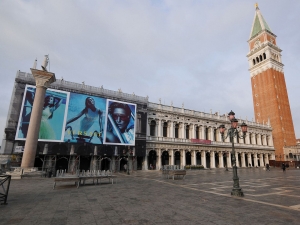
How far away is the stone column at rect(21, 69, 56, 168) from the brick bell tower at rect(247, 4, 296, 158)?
187ft

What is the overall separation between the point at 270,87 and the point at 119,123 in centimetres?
4890

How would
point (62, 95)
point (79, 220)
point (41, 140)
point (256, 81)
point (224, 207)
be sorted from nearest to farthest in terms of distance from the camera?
point (79, 220), point (224, 207), point (41, 140), point (62, 95), point (256, 81)

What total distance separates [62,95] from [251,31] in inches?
2733

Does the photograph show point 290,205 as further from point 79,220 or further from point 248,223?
point 79,220

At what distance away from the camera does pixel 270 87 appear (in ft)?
176

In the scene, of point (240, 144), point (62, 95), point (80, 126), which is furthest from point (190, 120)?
point (62, 95)

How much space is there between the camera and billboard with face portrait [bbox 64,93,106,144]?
25.3 m

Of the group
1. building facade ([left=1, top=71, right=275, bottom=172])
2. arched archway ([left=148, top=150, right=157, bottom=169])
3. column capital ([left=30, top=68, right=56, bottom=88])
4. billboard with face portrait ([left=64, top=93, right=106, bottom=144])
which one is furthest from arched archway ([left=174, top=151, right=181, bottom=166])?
column capital ([left=30, top=68, right=56, bottom=88])

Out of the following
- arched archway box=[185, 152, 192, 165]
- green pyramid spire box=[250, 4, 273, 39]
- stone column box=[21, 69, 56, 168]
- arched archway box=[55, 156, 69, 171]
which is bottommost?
arched archway box=[55, 156, 69, 171]

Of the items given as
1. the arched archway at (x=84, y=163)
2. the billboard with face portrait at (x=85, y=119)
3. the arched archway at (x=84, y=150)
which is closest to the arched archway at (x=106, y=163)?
the arched archway at (x=84, y=163)

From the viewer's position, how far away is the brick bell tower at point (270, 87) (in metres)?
52.1

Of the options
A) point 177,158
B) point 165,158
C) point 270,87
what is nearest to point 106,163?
point 165,158

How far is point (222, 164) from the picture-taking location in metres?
40.6

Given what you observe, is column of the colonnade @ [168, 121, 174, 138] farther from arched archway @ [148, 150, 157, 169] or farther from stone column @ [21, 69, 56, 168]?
stone column @ [21, 69, 56, 168]
